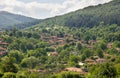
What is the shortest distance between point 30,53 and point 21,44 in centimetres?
1733

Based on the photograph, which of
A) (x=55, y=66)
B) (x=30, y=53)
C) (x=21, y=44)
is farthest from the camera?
(x=21, y=44)

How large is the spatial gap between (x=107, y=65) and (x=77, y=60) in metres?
49.7

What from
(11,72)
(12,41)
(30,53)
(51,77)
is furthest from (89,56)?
(11,72)

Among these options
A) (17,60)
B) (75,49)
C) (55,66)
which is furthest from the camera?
(75,49)

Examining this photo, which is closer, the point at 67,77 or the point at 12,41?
the point at 67,77

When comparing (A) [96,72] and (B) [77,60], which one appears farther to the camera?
(B) [77,60]

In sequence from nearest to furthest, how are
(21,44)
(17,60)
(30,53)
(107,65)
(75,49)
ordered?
(107,65) → (17,60) → (30,53) → (21,44) → (75,49)

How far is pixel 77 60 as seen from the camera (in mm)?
130375

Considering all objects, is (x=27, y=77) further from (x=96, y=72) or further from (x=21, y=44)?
(x=21, y=44)

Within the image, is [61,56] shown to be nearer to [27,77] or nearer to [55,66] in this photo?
[55,66]

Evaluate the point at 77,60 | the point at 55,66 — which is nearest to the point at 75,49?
the point at 77,60

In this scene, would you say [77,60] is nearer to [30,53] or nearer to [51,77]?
[30,53]

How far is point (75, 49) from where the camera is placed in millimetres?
173125

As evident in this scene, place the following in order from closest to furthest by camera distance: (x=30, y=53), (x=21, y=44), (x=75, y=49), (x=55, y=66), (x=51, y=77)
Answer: (x=51, y=77) < (x=55, y=66) < (x=30, y=53) < (x=21, y=44) < (x=75, y=49)
